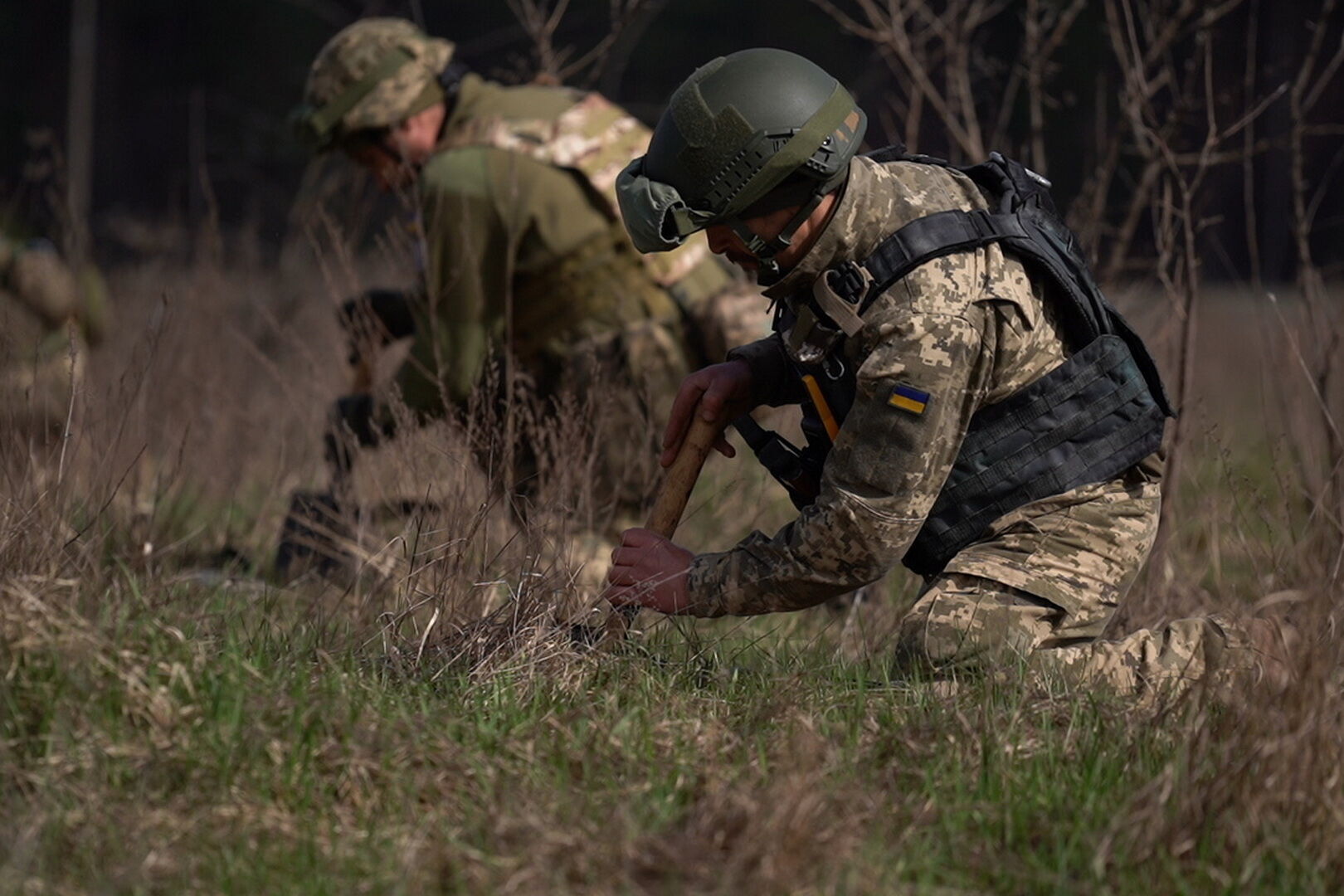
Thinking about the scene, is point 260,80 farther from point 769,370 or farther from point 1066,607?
point 1066,607

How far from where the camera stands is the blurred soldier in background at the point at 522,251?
4.45m

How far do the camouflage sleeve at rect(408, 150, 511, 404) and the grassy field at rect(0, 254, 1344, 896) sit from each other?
52.3 inches

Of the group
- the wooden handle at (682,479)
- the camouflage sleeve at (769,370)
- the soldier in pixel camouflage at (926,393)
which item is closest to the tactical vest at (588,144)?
the camouflage sleeve at (769,370)

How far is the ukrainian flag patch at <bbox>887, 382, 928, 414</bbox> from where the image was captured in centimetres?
264

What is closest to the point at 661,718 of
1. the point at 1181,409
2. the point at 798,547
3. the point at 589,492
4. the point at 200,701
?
the point at 798,547

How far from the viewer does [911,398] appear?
8.65ft

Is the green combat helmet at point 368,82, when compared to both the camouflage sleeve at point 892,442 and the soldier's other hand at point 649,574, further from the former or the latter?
the camouflage sleeve at point 892,442

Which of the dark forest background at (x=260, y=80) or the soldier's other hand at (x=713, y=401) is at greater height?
the soldier's other hand at (x=713, y=401)

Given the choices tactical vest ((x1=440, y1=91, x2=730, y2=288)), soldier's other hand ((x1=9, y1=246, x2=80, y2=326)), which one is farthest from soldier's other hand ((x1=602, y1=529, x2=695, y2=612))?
soldier's other hand ((x1=9, y1=246, x2=80, y2=326))

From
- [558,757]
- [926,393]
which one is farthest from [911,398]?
[558,757]

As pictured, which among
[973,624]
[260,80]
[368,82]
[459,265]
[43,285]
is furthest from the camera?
[260,80]

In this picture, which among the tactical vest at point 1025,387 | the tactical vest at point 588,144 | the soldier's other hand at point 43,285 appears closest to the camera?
the tactical vest at point 1025,387

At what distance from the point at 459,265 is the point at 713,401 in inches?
63.2

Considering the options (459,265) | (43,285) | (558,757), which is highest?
(459,265)
